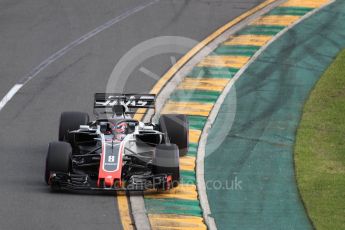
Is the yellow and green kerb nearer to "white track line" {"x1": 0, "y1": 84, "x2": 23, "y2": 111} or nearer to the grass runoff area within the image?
the grass runoff area

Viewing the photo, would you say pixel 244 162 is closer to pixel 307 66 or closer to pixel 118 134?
pixel 118 134

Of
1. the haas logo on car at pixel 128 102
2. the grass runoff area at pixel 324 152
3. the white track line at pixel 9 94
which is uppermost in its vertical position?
the haas logo on car at pixel 128 102

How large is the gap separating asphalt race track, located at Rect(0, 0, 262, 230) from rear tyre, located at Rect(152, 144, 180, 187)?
117 cm

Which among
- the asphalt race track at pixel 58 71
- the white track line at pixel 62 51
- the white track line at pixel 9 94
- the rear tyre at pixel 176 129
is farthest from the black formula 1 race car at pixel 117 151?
the white track line at pixel 62 51

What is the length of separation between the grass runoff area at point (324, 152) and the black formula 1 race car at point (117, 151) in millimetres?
2684

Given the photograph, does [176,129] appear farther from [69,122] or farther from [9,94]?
[9,94]

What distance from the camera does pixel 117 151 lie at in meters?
20.5

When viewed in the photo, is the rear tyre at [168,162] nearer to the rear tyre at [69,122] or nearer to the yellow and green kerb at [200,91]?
the yellow and green kerb at [200,91]

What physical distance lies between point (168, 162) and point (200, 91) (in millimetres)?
6913

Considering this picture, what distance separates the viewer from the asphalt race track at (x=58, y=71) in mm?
19359

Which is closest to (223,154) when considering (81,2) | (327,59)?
(327,59)

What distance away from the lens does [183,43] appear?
30906 millimetres

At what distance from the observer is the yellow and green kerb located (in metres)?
19.4

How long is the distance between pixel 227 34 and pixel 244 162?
1009cm
